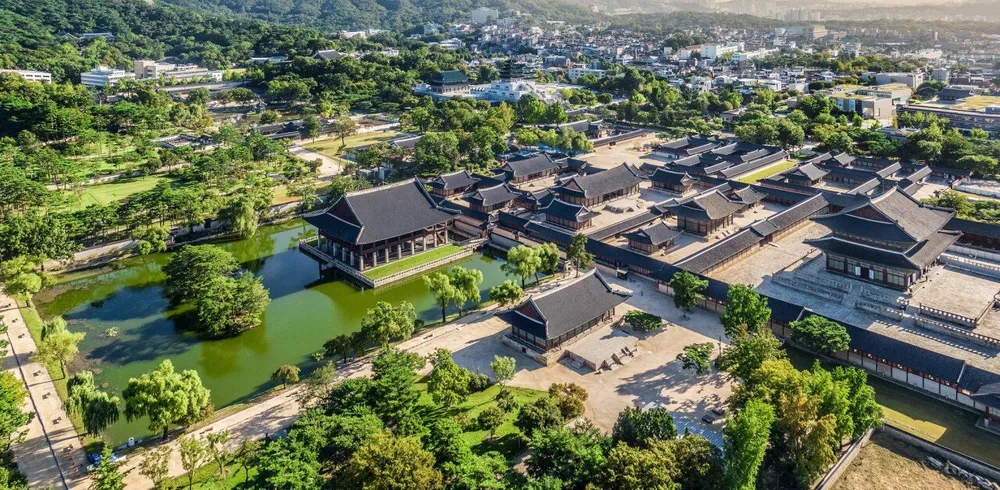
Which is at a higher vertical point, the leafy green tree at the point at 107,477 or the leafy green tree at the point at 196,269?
the leafy green tree at the point at 196,269

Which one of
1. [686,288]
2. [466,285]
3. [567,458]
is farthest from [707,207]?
[567,458]

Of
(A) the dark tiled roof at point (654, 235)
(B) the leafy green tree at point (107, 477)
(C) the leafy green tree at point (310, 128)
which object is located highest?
(C) the leafy green tree at point (310, 128)

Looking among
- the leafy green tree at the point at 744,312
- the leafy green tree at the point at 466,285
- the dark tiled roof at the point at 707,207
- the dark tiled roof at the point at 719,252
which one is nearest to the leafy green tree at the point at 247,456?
the leafy green tree at the point at 466,285

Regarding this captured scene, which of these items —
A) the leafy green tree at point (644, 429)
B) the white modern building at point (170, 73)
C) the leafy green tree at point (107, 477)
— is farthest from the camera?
the white modern building at point (170, 73)

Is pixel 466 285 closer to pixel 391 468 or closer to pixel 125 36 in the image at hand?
pixel 391 468

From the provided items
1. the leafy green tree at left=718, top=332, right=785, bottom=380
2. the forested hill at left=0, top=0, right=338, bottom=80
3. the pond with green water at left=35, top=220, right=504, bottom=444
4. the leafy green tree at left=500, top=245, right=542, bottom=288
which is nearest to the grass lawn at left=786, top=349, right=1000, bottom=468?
the leafy green tree at left=718, top=332, right=785, bottom=380

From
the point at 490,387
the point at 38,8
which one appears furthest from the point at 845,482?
the point at 38,8

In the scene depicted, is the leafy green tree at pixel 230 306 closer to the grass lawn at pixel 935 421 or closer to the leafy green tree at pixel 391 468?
the leafy green tree at pixel 391 468

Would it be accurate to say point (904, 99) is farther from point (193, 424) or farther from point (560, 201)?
point (193, 424)
